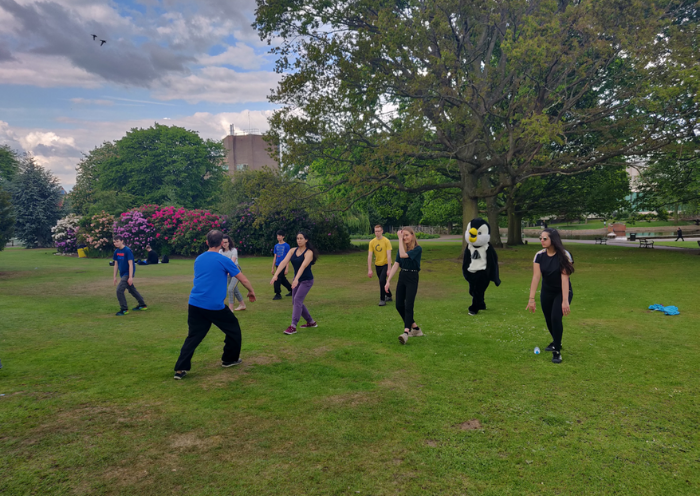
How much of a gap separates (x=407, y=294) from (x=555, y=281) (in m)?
2.29

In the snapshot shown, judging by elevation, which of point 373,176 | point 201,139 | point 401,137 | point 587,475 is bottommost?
point 587,475

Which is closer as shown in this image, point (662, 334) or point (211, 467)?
point (211, 467)

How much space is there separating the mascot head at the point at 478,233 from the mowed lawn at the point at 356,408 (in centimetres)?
169

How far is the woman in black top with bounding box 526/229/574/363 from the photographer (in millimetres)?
6469

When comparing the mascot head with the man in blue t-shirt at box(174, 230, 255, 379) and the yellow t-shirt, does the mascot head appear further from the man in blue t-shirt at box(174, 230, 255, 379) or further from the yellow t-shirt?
the man in blue t-shirt at box(174, 230, 255, 379)

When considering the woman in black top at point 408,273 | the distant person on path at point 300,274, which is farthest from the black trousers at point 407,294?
the distant person on path at point 300,274

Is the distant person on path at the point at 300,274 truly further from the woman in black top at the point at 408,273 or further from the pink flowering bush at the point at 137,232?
the pink flowering bush at the point at 137,232

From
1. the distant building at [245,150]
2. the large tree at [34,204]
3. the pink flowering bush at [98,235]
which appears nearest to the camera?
the pink flowering bush at [98,235]

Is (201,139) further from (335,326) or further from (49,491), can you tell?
(49,491)

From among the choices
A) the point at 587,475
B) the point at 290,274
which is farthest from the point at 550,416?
the point at 290,274

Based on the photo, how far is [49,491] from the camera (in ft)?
11.1

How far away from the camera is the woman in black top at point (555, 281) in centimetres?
647

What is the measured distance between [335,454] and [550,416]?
2304 millimetres

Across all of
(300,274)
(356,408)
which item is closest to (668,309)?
(300,274)
